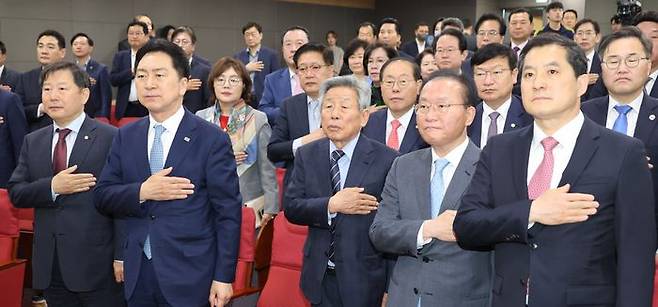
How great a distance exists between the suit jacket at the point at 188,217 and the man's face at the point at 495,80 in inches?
60.8

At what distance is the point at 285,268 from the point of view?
3135 mm

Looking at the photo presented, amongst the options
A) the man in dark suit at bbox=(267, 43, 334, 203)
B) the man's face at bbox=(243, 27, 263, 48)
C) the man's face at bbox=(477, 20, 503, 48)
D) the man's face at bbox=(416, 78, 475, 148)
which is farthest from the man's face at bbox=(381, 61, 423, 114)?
the man's face at bbox=(243, 27, 263, 48)

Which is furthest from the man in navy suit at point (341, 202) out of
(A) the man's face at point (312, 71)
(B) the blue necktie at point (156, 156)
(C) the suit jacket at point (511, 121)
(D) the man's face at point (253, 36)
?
(D) the man's face at point (253, 36)

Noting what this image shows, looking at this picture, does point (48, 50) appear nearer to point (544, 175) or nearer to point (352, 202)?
point (352, 202)

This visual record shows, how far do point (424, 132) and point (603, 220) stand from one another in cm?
66

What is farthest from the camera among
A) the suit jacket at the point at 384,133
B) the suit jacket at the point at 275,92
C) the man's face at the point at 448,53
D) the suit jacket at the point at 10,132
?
the suit jacket at the point at 275,92

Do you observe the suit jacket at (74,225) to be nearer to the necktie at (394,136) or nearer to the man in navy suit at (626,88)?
the necktie at (394,136)

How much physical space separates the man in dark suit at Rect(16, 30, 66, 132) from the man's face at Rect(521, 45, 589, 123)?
4.56m

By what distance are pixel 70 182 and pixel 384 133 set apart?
1493 millimetres

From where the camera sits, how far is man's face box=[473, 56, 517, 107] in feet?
11.4

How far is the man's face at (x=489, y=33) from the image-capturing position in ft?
17.5

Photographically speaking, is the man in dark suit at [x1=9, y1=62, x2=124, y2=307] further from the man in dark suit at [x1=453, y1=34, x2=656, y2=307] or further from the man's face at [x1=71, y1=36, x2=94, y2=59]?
the man's face at [x1=71, y1=36, x2=94, y2=59]

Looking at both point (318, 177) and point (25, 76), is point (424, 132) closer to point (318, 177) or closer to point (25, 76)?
point (318, 177)

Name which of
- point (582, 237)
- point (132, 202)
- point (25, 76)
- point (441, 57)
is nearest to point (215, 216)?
point (132, 202)
